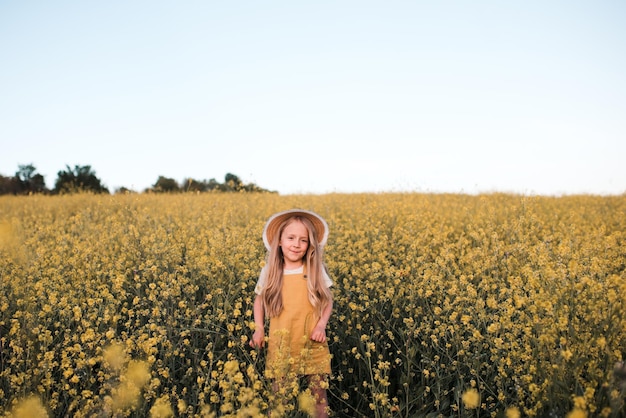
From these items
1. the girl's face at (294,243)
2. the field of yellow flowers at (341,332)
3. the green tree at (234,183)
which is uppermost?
the green tree at (234,183)

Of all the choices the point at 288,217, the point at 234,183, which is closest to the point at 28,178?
the point at 234,183

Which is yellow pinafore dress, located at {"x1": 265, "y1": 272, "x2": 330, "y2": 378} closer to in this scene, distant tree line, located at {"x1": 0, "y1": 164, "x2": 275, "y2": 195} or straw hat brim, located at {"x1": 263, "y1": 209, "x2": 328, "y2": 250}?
straw hat brim, located at {"x1": 263, "y1": 209, "x2": 328, "y2": 250}

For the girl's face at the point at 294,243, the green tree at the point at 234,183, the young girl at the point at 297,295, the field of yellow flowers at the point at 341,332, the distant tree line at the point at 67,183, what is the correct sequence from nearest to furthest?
A: the field of yellow flowers at the point at 341,332 → the young girl at the point at 297,295 → the girl's face at the point at 294,243 → the green tree at the point at 234,183 → the distant tree line at the point at 67,183

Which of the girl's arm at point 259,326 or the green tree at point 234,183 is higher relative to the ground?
the green tree at point 234,183

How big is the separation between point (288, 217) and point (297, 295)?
57 cm

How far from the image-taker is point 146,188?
13.8 meters

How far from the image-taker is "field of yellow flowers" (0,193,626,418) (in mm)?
2508

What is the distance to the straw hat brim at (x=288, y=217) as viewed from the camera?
135 inches

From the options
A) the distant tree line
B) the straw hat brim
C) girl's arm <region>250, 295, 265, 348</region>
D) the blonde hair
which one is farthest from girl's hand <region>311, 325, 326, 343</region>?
the distant tree line

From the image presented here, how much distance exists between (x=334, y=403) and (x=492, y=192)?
992 cm

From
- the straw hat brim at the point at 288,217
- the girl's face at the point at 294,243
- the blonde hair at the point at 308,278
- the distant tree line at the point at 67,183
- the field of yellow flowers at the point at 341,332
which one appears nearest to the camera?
the field of yellow flowers at the point at 341,332

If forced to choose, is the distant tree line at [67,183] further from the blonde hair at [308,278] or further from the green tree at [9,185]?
the blonde hair at [308,278]

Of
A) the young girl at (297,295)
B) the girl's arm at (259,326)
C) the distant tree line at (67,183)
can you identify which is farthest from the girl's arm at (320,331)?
the distant tree line at (67,183)

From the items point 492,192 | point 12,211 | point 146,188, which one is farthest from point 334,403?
point 146,188
